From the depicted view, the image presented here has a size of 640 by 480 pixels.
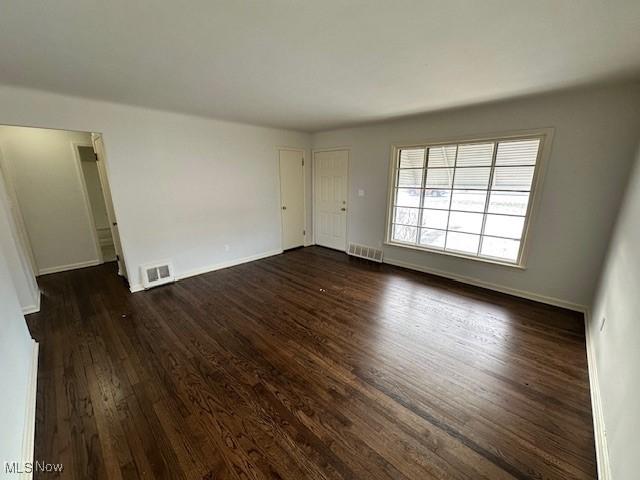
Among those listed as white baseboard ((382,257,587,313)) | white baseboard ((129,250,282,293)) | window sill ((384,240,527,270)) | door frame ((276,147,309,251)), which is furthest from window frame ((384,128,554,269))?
white baseboard ((129,250,282,293))

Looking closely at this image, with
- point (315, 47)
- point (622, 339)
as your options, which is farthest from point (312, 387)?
point (315, 47)

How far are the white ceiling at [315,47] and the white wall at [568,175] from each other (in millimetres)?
451

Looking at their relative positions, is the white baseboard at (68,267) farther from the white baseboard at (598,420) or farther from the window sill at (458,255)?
the white baseboard at (598,420)

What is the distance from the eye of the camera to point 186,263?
13.2ft

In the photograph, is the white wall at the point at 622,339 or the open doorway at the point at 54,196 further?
the open doorway at the point at 54,196

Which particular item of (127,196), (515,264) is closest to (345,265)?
(515,264)

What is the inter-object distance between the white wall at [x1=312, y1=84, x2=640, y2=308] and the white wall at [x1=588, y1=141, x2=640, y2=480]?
262mm

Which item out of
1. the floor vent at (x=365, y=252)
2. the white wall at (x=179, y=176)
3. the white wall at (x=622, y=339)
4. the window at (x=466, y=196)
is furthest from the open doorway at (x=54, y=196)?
the white wall at (x=622, y=339)

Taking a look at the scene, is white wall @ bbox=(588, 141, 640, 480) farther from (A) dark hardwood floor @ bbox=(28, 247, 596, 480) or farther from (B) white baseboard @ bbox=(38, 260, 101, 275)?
(B) white baseboard @ bbox=(38, 260, 101, 275)

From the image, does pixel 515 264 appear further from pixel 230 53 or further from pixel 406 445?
pixel 230 53

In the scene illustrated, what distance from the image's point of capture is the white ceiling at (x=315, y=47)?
1.34 meters

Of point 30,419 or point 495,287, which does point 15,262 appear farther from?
point 495,287

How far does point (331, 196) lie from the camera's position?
530 centimetres

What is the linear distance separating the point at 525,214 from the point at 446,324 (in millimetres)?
1768
